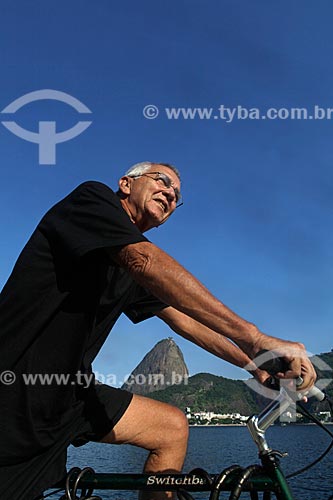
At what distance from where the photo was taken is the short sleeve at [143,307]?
391 centimetres

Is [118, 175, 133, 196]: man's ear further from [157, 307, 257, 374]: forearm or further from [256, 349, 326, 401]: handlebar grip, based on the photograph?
[256, 349, 326, 401]: handlebar grip

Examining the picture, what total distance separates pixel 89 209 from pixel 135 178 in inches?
37.0

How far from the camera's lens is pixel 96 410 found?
3387 mm

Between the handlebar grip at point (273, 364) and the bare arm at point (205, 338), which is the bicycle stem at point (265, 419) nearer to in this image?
the handlebar grip at point (273, 364)

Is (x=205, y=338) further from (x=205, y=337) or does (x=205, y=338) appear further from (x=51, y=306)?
(x=51, y=306)

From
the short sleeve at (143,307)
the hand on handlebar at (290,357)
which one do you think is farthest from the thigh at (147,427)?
the hand on handlebar at (290,357)

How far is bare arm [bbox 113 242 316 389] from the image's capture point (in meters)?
2.40

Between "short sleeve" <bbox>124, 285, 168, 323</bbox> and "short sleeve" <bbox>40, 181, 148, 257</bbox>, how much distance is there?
120 centimetres

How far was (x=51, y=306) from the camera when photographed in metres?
2.77

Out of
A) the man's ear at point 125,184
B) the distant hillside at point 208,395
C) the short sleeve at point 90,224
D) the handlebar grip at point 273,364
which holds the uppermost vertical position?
the man's ear at point 125,184

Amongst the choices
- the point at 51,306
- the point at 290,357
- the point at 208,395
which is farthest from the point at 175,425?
the point at 208,395

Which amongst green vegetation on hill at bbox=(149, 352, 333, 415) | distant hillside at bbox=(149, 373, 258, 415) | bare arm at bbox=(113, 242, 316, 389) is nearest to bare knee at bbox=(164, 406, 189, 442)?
bare arm at bbox=(113, 242, 316, 389)

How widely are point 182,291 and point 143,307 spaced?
146cm

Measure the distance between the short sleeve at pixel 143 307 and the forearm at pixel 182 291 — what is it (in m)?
1.20
